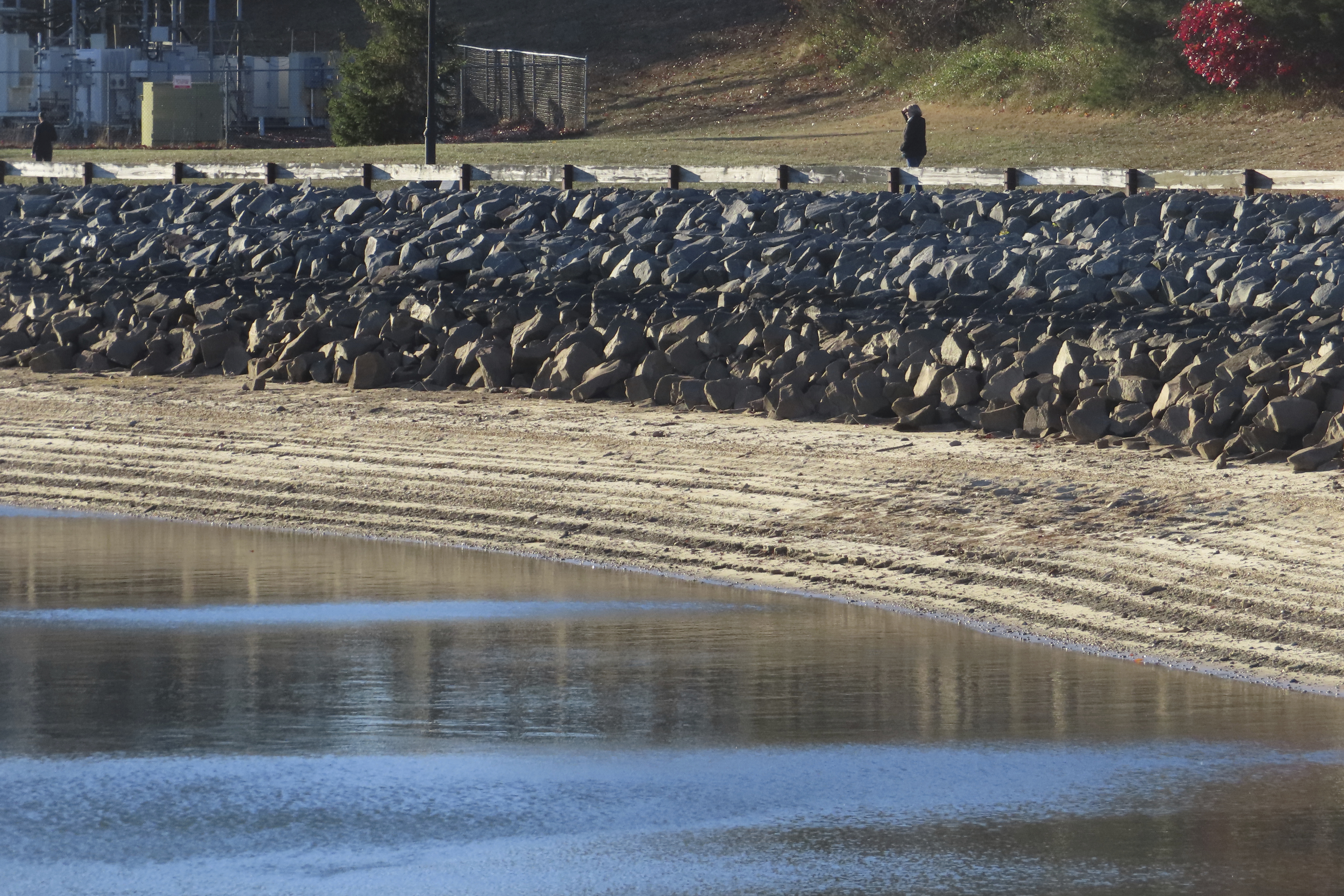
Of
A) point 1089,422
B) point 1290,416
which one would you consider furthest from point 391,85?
point 1290,416

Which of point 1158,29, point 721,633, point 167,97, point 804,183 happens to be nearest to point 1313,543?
point 721,633

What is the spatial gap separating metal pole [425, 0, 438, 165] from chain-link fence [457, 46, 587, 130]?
1126 centimetres

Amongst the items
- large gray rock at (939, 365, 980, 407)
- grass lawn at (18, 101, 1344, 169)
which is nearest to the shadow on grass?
grass lawn at (18, 101, 1344, 169)

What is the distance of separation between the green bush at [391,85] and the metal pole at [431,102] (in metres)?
6.40

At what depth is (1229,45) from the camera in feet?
118

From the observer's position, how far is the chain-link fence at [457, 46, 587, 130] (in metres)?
48.3

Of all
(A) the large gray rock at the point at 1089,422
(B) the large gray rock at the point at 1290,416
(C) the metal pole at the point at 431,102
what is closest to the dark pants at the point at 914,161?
(C) the metal pole at the point at 431,102

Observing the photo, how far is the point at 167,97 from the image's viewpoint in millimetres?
48281

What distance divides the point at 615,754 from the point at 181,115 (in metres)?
43.8

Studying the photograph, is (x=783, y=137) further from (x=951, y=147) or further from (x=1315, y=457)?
(x=1315, y=457)

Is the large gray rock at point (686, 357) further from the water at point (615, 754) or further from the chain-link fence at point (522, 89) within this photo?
the chain-link fence at point (522, 89)

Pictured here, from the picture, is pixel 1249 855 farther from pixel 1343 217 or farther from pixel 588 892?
pixel 1343 217

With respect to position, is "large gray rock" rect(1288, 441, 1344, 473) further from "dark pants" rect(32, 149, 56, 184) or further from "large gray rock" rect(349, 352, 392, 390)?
"dark pants" rect(32, 149, 56, 184)

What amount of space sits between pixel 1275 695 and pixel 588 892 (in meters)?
3.90
